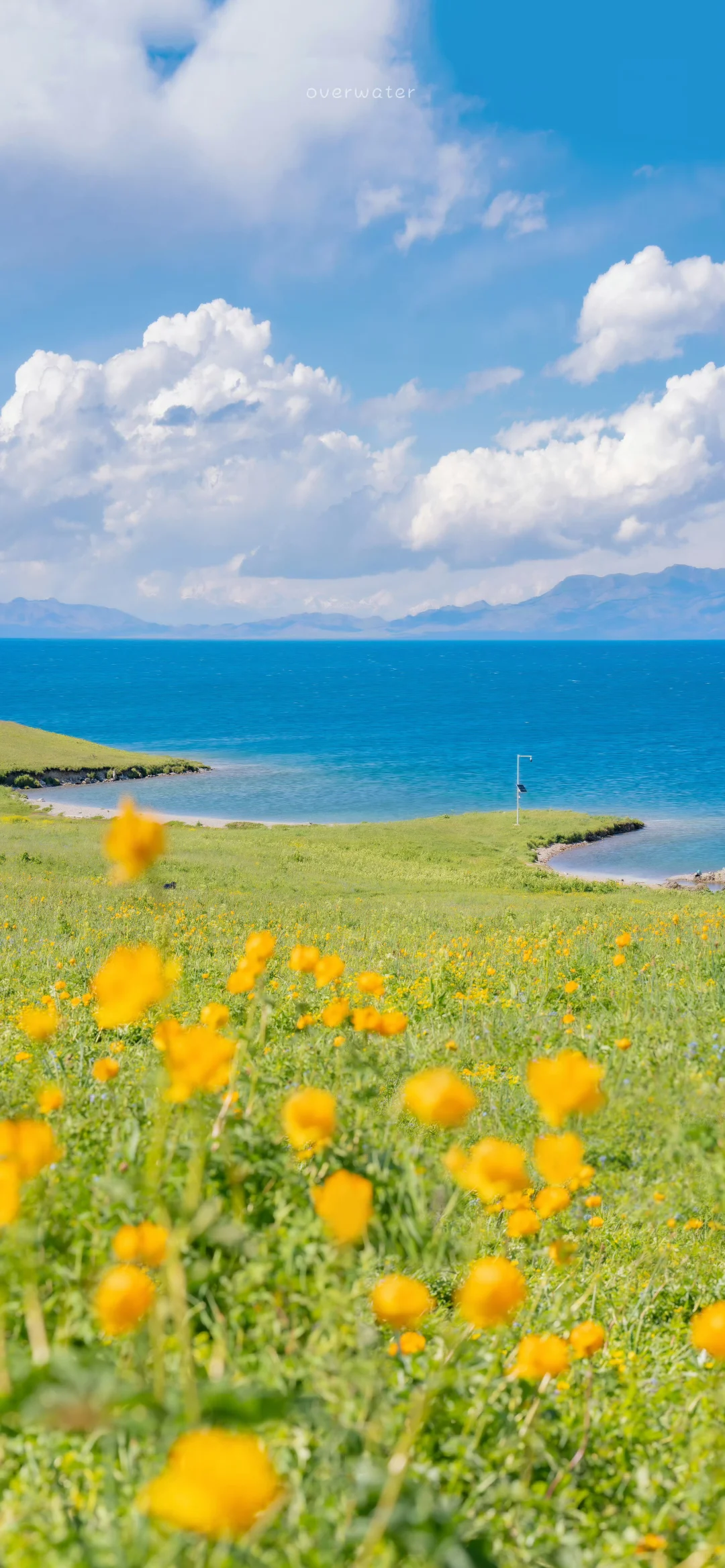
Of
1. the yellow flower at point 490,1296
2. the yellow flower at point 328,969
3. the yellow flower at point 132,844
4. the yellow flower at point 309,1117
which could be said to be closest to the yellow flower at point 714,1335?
the yellow flower at point 490,1296

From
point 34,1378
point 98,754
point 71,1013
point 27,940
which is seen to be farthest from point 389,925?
point 98,754

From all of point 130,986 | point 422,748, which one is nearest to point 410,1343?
point 130,986

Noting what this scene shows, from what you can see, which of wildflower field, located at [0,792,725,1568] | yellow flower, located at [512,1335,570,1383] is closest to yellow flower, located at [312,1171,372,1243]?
wildflower field, located at [0,792,725,1568]

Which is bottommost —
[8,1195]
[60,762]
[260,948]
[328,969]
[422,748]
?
[8,1195]

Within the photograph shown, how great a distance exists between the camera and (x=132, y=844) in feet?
6.39

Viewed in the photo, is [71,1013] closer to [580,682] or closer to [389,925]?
[389,925]

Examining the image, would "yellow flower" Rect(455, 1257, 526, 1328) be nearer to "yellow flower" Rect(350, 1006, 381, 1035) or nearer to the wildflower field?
the wildflower field

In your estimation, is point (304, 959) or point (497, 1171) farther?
point (304, 959)

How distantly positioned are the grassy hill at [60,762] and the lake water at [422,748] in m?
2.67

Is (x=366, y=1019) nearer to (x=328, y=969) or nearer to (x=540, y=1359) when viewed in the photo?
(x=328, y=969)

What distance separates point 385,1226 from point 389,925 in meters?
12.1

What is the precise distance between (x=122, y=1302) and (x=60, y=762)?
220 ft

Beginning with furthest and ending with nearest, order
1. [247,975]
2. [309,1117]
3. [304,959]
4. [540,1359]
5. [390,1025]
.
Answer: [304,959] < [390,1025] < [247,975] < [540,1359] < [309,1117]

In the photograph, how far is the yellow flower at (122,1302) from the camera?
1.62 metres
